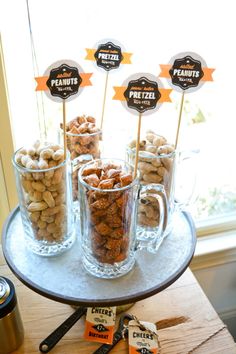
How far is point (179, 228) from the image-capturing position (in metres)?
0.87

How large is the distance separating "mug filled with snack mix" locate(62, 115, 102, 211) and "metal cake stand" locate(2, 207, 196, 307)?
17 cm

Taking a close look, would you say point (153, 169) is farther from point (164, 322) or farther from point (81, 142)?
point (164, 322)

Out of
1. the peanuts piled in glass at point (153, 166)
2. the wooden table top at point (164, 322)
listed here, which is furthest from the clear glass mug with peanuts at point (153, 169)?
the wooden table top at point (164, 322)

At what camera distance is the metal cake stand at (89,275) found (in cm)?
69

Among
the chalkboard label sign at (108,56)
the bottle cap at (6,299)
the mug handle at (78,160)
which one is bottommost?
the bottle cap at (6,299)

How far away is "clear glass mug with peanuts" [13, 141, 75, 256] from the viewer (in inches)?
28.0

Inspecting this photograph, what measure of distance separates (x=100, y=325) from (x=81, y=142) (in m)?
0.40

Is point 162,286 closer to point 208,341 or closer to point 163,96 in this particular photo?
point 208,341

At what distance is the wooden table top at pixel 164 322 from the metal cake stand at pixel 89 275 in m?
0.18

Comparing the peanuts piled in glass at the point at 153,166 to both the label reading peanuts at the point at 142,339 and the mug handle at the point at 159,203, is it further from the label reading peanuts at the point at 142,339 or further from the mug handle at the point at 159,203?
the label reading peanuts at the point at 142,339

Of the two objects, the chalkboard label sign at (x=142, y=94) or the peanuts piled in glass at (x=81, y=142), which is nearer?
the chalkboard label sign at (x=142, y=94)

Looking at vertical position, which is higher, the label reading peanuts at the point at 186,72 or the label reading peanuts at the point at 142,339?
the label reading peanuts at the point at 186,72

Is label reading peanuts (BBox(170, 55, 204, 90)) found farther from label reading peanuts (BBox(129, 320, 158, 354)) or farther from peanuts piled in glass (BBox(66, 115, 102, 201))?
label reading peanuts (BBox(129, 320, 158, 354))

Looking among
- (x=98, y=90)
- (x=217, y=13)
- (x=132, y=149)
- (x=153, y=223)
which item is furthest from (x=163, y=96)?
(x=217, y=13)
